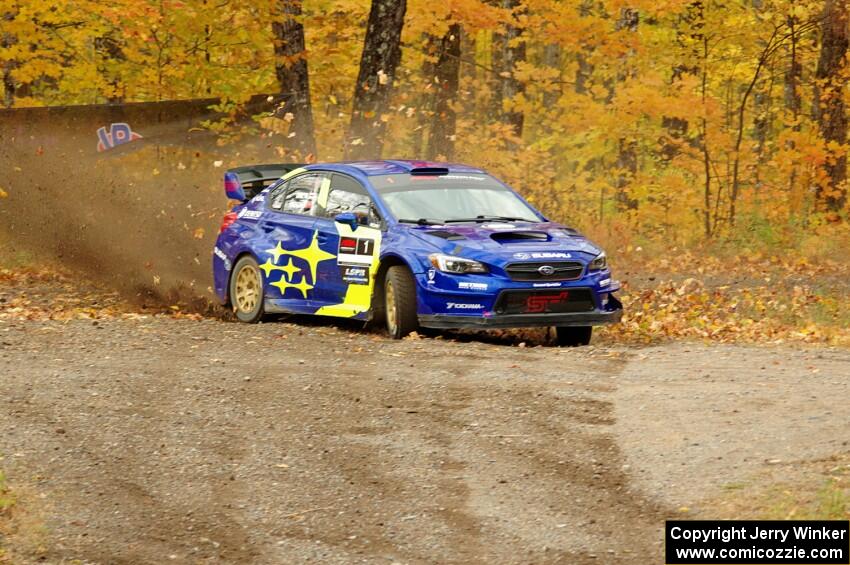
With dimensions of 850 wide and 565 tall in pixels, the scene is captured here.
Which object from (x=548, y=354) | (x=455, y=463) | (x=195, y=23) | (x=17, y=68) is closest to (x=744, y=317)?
(x=548, y=354)

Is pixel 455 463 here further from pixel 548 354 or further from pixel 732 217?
pixel 732 217

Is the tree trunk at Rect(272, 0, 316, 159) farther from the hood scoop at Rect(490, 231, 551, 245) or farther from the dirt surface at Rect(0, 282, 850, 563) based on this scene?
the dirt surface at Rect(0, 282, 850, 563)

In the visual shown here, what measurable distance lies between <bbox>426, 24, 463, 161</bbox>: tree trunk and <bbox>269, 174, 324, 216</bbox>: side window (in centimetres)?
1063

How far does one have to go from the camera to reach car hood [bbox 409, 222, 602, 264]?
12500mm

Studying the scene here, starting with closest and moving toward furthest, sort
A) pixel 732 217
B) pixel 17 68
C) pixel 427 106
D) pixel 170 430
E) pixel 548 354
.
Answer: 1. pixel 170 430
2. pixel 548 354
3. pixel 732 217
4. pixel 17 68
5. pixel 427 106

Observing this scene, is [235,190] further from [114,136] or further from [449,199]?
[114,136]

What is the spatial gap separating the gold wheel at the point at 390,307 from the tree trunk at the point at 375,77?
10.2 meters

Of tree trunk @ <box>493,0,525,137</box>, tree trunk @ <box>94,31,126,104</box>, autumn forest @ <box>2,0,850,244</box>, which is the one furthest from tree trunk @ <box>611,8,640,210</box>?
tree trunk @ <box>94,31,126,104</box>

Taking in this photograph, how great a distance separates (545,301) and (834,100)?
13.0m

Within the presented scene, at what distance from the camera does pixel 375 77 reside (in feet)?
75.5

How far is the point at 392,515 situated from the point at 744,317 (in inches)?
372

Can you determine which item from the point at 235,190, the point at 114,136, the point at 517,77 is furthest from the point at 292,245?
the point at 517,77

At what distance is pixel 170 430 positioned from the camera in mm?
8953

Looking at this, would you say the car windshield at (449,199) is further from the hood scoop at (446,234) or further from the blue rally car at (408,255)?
the hood scoop at (446,234)
